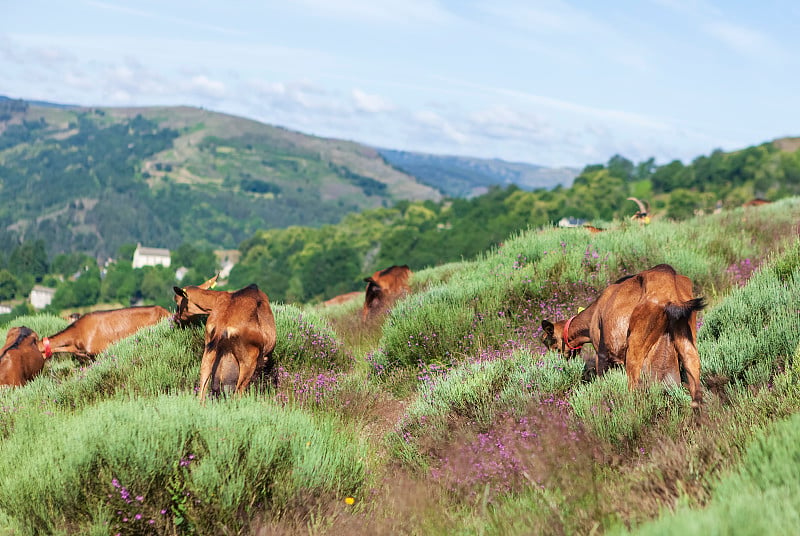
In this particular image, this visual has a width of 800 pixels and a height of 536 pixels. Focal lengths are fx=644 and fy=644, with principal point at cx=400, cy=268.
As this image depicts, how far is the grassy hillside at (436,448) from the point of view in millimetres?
3229

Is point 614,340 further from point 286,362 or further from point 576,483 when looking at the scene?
point 286,362

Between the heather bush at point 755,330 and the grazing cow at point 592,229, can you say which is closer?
the heather bush at point 755,330

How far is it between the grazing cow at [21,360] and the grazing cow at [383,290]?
512 cm

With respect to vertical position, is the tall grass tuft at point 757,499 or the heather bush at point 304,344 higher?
the tall grass tuft at point 757,499

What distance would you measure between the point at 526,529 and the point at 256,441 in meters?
1.91

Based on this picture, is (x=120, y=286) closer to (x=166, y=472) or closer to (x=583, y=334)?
(x=583, y=334)

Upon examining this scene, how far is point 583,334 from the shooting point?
6.47 meters

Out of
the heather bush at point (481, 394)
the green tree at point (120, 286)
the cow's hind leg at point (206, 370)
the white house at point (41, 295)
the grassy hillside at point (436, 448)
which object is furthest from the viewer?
the white house at point (41, 295)

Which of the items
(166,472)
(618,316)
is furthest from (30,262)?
(618,316)

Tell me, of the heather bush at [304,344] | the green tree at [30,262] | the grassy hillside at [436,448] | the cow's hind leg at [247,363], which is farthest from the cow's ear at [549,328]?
the green tree at [30,262]

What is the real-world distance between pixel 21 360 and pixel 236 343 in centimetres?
471

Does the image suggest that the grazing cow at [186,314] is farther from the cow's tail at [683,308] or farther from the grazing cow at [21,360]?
the cow's tail at [683,308]

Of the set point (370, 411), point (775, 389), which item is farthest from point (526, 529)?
point (370, 411)

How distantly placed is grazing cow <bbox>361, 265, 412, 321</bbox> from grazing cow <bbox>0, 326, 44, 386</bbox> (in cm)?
512
